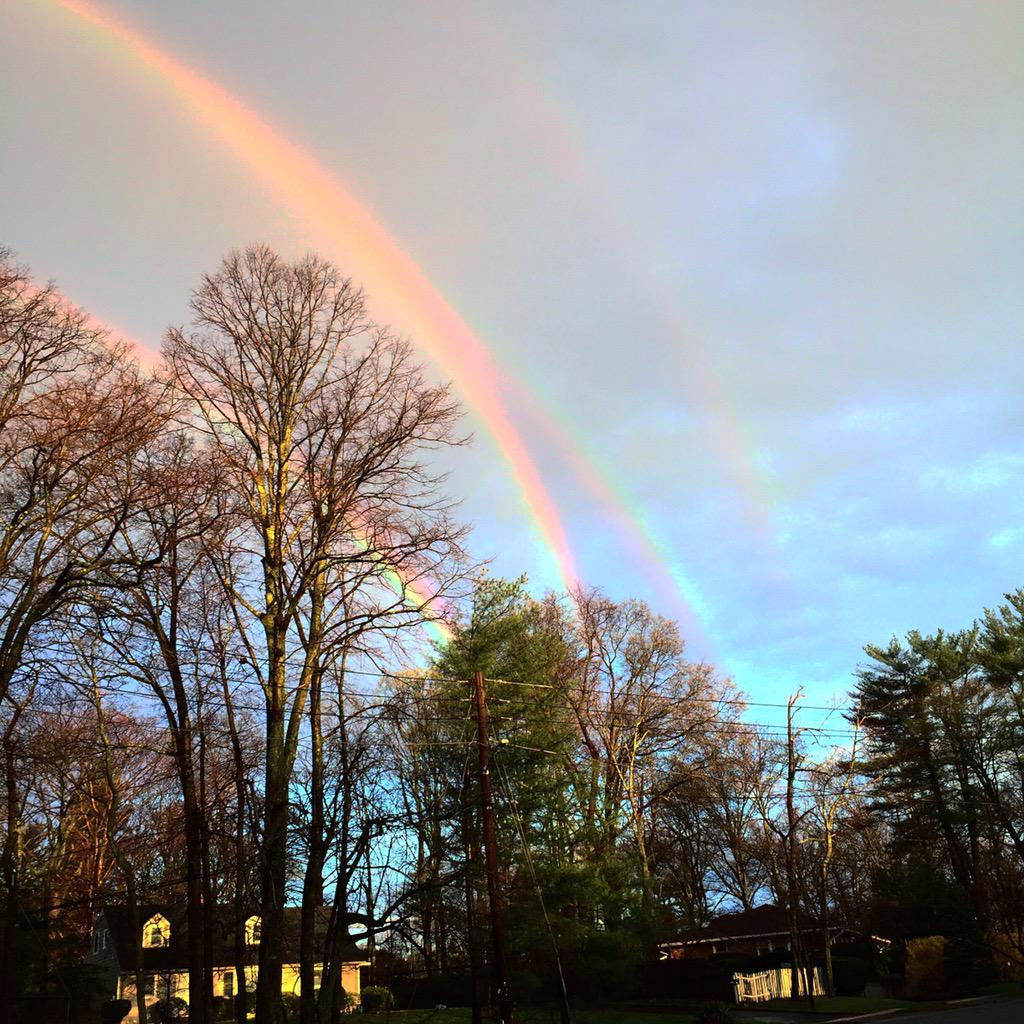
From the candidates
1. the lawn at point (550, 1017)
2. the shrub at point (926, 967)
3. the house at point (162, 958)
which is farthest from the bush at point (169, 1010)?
the shrub at point (926, 967)

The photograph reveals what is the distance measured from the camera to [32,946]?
3316cm

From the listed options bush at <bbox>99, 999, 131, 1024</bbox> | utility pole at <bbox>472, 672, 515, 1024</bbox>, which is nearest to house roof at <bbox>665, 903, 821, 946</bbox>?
bush at <bbox>99, 999, 131, 1024</bbox>

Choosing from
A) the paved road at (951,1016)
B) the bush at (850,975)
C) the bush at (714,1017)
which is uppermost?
the bush at (714,1017)

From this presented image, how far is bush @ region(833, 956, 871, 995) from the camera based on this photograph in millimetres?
41497

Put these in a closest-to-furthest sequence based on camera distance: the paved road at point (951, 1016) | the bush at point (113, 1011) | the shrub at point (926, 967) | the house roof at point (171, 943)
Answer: the paved road at point (951, 1016) → the shrub at point (926, 967) → the house roof at point (171, 943) → the bush at point (113, 1011)

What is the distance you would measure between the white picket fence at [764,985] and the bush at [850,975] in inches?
128

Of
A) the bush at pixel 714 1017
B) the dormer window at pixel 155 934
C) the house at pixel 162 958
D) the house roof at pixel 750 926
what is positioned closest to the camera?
the bush at pixel 714 1017

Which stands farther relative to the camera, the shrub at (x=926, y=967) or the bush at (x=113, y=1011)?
the bush at (x=113, y=1011)

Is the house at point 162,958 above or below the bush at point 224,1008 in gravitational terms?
above

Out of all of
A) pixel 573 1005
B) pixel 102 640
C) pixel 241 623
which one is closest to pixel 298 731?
pixel 241 623

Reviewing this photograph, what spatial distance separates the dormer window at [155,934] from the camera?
48688 mm

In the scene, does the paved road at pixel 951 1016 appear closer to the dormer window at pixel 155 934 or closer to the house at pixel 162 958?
the house at pixel 162 958

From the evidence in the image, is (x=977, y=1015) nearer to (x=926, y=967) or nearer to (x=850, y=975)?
(x=926, y=967)

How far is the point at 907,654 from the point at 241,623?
1632 inches
